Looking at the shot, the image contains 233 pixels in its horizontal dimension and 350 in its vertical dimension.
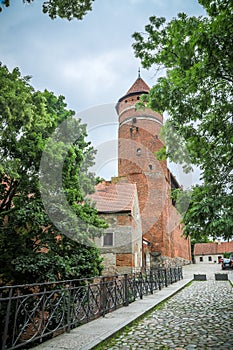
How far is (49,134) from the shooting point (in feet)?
32.2

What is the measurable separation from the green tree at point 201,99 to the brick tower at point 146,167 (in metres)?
19.2

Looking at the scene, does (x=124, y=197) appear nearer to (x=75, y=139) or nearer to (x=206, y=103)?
(x=75, y=139)

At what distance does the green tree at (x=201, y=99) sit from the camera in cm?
563

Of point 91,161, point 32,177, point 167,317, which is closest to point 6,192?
point 32,177

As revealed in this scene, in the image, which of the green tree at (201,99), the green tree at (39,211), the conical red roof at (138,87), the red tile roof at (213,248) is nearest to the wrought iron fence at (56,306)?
the green tree at (39,211)

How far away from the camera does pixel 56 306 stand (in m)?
5.41

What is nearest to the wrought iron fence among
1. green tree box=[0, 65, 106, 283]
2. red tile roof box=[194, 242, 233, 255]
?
green tree box=[0, 65, 106, 283]

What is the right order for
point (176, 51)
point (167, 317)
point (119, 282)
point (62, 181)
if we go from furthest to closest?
point (62, 181)
point (119, 282)
point (167, 317)
point (176, 51)

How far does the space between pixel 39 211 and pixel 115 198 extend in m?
10.7

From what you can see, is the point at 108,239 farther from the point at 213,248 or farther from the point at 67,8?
the point at 213,248

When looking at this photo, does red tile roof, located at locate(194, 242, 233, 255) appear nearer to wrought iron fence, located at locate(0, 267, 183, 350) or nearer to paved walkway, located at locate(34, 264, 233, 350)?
wrought iron fence, located at locate(0, 267, 183, 350)

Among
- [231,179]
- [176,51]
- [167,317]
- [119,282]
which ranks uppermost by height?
[176,51]

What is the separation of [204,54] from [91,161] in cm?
651

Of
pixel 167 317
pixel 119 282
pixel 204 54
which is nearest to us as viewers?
pixel 204 54
